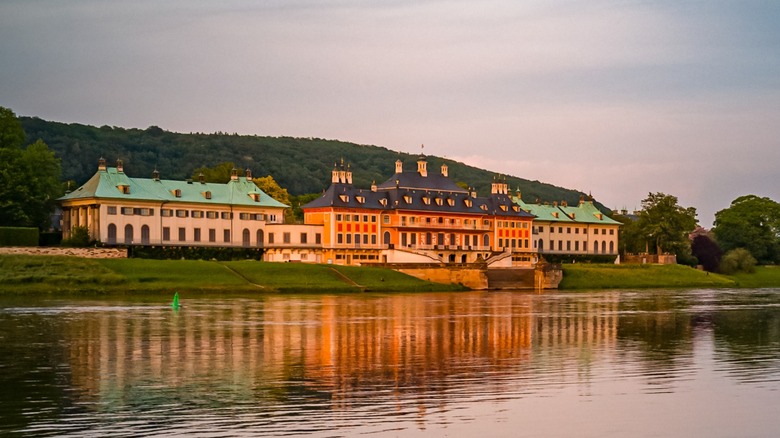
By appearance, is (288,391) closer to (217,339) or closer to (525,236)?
(217,339)

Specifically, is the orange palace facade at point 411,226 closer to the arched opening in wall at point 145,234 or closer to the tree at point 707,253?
the arched opening in wall at point 145,234

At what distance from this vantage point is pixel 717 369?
3098 cm

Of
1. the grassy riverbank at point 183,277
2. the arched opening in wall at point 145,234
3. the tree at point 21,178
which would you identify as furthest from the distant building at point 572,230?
the tree at point 21,178

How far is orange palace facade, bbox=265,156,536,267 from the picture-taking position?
110312 mm

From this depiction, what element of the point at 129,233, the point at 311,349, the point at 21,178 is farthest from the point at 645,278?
the point at 311,349

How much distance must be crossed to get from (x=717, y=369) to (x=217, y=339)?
60.1ft

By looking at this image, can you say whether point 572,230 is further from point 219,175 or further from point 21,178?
point 21,178

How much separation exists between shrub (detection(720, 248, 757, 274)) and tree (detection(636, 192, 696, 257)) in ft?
16.9

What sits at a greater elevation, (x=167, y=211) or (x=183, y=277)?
(x=167, y=211)

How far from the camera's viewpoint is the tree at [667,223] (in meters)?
130

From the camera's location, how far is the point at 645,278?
4397 inches

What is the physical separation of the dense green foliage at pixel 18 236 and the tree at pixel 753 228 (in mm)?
91558

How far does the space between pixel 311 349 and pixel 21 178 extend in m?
62.7

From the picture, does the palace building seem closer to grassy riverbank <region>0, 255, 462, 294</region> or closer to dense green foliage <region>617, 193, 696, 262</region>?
grassy riverbank <region>0, 255, 462, 294</region>
